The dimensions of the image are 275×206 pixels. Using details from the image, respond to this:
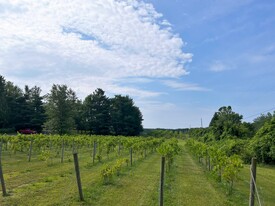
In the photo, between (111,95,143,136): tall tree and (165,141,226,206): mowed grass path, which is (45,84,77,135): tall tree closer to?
(111,95,143,136): tall tree

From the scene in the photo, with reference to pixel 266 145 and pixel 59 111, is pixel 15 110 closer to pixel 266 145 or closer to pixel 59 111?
pixel 59 111

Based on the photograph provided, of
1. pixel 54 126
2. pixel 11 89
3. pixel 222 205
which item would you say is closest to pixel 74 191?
pixel 222 205

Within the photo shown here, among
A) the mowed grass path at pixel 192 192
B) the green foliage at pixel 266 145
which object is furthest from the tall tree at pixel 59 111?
the mowed grass path at pixel 192 192

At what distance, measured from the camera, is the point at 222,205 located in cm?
953

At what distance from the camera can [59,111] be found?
2126 inches

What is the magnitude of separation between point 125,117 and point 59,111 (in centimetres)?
2011

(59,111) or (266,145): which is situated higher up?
(59,111)

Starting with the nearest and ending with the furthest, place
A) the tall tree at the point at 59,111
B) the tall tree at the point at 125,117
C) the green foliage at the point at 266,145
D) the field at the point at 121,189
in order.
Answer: the field at the point at 121,189
the green foliage at the point at 266,145
the tall tree at the point at 59,111
the tall tree at the point at 125,117

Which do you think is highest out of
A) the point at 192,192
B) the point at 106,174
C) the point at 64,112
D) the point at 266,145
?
the point at 64,112

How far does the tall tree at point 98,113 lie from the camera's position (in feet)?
215

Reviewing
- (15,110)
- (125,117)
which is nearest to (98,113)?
(125,117)

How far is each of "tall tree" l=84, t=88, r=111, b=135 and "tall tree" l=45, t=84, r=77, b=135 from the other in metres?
9.85

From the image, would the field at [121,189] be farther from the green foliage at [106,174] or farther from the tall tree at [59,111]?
the tall tree at [59,111]

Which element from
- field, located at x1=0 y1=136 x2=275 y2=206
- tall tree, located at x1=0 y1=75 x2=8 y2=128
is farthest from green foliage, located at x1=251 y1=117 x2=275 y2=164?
tall tree, located at x1=0 y1=75 x2=8 y2=128
